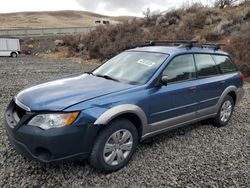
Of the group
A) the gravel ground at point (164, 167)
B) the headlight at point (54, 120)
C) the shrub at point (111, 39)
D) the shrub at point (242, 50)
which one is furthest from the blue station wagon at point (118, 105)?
the shrub at point (111, 39)

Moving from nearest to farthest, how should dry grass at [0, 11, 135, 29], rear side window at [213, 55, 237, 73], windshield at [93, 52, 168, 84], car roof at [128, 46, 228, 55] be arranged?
windshield at [93, 52, 168, 84] < car roof at [128, 46, 228, 55] < rear side window at [213, 55, 237, 73] < dry grass at [0, 11, 135, 29]

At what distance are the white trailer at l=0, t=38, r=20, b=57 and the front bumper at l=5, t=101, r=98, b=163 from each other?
25445 mm

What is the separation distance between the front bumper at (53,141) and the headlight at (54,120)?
0.06m

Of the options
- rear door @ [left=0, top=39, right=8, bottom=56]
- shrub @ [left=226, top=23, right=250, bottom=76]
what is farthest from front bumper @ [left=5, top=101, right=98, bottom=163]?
rear door @ [left=0, top=39, right=8, bottom=56]

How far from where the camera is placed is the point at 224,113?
18.1 ft

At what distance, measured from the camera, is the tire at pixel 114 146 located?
3.30m

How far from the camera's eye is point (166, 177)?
3504 mm

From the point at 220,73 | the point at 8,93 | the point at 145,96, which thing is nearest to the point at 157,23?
the point at 8,93

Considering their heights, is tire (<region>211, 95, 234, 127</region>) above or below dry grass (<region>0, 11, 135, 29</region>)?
above

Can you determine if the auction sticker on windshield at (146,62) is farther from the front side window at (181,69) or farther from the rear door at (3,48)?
the rear door at (3,48)

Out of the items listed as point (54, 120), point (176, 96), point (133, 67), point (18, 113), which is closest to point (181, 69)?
point (176, 96)

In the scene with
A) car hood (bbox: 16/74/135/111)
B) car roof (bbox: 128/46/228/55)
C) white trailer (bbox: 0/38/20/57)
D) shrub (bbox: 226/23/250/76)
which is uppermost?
car roof (bbox: 128/46/228/55)

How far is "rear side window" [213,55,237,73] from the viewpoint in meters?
5.36

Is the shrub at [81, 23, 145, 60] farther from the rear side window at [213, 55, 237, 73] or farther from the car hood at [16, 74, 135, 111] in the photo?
the car hood at [16, 74, 135, 111]
